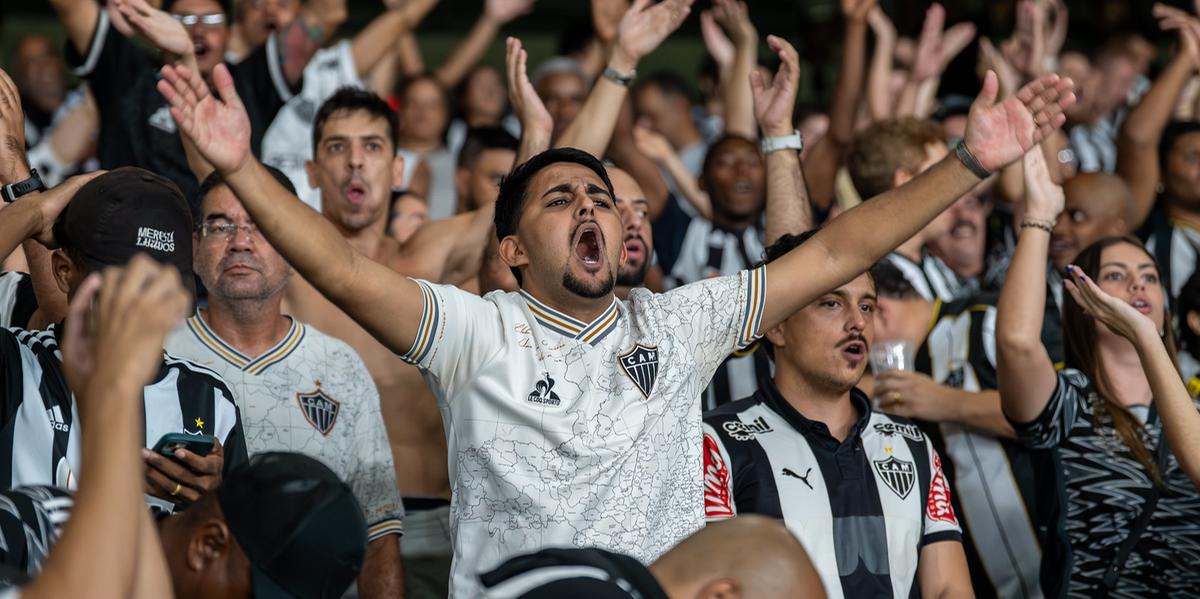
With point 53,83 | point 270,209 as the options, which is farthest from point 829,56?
point 270,209

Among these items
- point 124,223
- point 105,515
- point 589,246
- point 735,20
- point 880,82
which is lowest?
point 105,515

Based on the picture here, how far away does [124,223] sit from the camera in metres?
3.53

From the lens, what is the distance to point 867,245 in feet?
12.0

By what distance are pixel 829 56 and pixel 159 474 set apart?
8.62 meters

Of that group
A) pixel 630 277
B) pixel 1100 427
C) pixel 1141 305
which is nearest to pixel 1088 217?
pixel 1141 305

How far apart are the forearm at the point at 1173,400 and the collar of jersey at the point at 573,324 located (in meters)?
1.60

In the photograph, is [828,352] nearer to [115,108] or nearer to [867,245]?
[867,245]

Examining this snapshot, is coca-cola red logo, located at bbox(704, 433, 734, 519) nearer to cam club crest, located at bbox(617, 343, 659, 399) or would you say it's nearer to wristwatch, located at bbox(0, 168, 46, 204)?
cam club crest, located at bbox(617, 343, 659, 399)

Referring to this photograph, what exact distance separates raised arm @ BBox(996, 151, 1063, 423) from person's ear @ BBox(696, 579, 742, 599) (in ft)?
7.38

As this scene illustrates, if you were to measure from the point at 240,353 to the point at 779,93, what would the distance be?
197cm

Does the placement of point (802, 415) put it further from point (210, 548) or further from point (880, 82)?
point (880, 82)

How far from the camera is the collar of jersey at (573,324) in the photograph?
3561 millimetres

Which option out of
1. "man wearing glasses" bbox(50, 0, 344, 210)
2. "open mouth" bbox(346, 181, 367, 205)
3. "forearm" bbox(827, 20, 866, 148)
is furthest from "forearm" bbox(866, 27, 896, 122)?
"open mouth" bbox(346, 181, 367, 205)

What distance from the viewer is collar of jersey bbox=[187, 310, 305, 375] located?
13.9 ft
